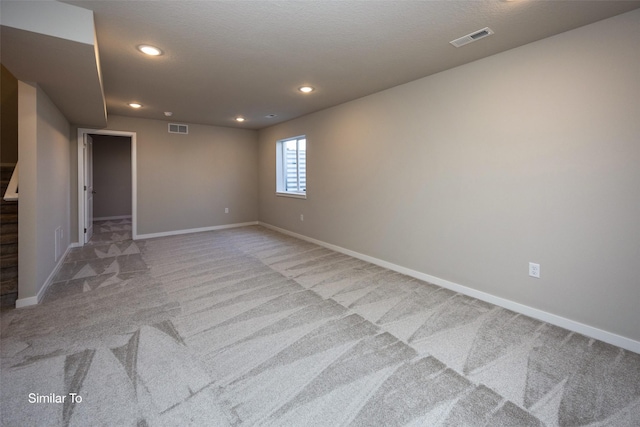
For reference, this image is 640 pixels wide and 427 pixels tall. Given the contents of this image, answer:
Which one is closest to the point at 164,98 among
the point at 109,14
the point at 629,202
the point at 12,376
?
the point at 109,14

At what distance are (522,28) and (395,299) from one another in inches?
100

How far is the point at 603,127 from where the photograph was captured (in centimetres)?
221

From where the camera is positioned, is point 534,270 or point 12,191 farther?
point 12,191

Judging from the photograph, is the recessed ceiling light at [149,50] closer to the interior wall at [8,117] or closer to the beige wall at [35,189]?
the beige wall at [35,189]

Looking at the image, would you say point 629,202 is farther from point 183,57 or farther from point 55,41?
point 55,41

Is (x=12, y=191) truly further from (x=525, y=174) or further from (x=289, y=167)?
(x=525, y=174)

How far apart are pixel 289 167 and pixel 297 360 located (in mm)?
5183

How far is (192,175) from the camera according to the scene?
6414 millimetres

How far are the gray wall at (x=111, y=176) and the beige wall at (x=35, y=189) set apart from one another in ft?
17.0

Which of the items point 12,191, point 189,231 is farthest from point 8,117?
point 189,231

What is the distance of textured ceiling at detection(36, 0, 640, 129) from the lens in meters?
2.04

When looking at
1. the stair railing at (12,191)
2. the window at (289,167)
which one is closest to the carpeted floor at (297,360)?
the stair railing at (12,191)

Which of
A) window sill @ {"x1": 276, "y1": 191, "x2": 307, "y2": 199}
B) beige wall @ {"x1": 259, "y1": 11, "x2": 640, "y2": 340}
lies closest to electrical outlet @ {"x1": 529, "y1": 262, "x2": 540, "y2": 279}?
beige wall @ {"x1": 259, "y1": 11, "x2": 640, "y2": 340}

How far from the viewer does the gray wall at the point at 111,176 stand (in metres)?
7.94
